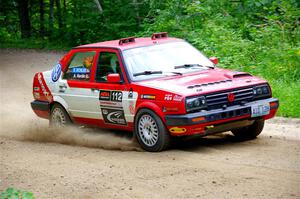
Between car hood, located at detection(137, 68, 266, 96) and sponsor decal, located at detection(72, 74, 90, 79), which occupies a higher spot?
car hood, located at detection(137, 68, 266, 96)

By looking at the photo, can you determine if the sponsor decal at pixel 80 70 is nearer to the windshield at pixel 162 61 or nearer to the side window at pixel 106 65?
the side window at pixel 106 65

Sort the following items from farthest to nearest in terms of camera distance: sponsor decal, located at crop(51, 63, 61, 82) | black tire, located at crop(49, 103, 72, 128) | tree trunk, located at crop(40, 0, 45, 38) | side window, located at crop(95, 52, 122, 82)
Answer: tree trunk, located at crop(40, 0, 45, 38), sponsor decal, located at crop(51, 63, 61, 82), black tire, located at crop(49, 103, 72, 128), side window, located at crop(95, 52, 122, 82)

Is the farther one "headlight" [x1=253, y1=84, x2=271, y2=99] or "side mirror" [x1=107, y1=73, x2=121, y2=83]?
"side mirror" [x1=107, y1=73, x2=121, y2=83]

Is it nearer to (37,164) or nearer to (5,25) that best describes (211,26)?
(37,164)

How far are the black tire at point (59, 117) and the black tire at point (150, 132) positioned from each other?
2.08m

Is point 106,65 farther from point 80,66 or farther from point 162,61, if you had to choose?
point 162,61

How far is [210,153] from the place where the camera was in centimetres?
1005

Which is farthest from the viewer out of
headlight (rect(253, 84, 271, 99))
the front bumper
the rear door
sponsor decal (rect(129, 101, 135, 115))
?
the rear door

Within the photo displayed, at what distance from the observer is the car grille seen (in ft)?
33.4

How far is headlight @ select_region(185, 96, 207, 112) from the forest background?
308 centimetres

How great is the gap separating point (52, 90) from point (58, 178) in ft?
13.2

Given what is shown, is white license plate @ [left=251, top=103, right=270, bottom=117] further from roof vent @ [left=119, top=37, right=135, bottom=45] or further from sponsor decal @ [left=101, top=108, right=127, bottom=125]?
roof vent @ [left=119, top=37, right=135, bottom=45]

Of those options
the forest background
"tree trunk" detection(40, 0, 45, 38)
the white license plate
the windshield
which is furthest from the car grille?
"tree trunk" detection(40, 0, 45, 38)

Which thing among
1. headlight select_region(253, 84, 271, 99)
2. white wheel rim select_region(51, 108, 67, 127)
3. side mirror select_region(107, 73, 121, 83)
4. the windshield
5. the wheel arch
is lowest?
white wheel rim select_region(51, 108, 67, 127)
